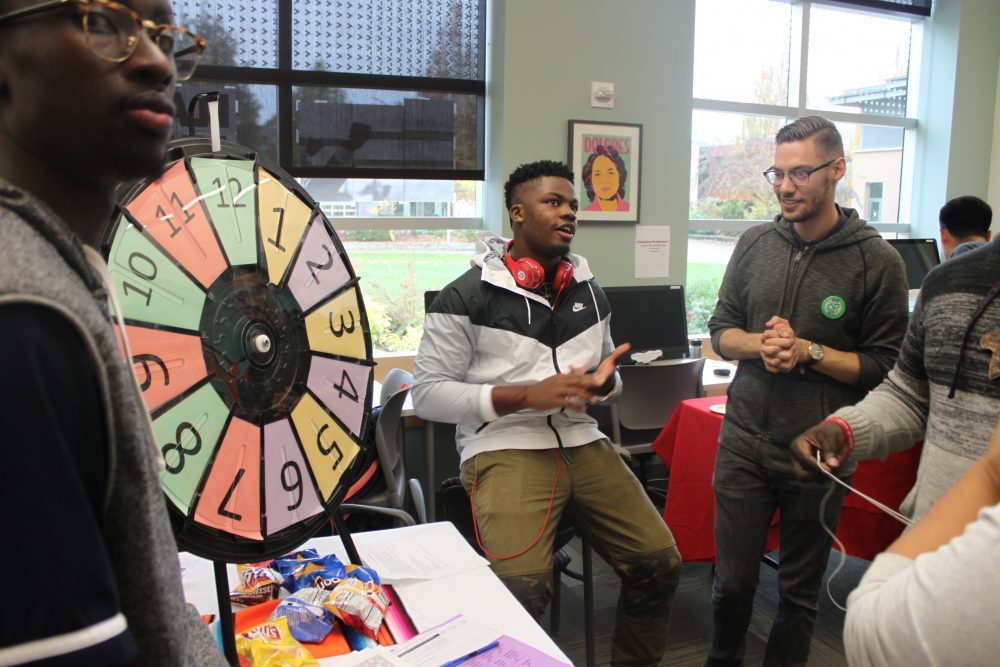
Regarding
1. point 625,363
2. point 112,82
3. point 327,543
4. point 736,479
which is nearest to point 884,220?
point 625,363

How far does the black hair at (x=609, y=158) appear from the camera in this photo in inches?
156

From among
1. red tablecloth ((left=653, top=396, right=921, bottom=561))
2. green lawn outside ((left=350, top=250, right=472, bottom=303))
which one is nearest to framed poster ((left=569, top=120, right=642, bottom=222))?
green lawn outside ((left=350, top=250, right=472, bottom=303))

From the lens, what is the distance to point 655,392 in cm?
323

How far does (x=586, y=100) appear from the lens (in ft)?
13.0

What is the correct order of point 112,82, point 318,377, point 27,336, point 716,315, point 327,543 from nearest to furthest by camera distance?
point 27,336 < point 112,82 < point 318,377 < point 327,543 < point 716,315

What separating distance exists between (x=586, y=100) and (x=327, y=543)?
305cm

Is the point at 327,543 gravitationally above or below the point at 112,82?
below

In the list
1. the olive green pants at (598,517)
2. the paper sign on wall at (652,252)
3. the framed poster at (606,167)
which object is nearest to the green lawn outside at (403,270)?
the framed poster at (606,167)

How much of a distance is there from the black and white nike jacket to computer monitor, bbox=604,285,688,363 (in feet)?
4.14

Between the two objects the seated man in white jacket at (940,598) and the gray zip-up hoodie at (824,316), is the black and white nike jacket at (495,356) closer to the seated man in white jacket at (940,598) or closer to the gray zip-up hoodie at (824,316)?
the gray zip-up hoodie at (824,316)

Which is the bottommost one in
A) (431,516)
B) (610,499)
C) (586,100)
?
(431,516)

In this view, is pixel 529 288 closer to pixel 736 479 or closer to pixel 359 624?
pixel 736 479

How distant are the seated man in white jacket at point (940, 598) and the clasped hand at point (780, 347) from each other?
1.13 m

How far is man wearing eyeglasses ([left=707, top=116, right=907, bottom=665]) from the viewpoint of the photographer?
1949mm
